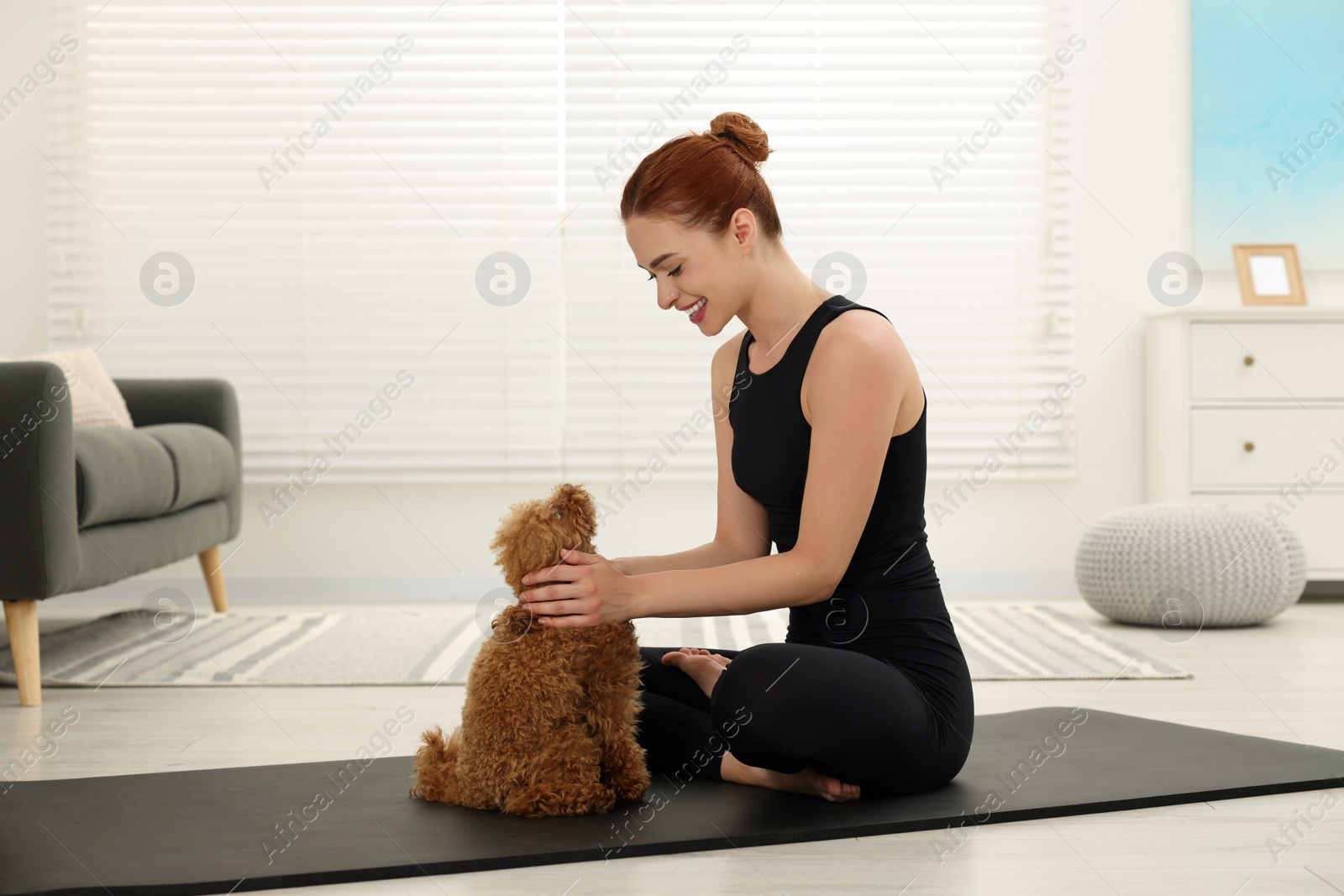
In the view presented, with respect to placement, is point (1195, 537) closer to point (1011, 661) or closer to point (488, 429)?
point (1011, 661)

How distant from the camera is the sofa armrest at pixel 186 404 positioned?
12.8ft

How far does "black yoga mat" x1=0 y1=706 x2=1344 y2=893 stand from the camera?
144 centimetres

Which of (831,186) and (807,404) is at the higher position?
(831,186)

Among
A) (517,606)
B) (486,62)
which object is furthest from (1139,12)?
(517,606)

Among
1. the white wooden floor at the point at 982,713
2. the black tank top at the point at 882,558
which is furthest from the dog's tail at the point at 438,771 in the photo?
the black tank top at the point at 882,558

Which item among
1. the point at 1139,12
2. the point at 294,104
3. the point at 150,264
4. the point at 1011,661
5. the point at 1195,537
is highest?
the point at 1139,12

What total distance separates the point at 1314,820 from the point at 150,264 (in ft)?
13.6

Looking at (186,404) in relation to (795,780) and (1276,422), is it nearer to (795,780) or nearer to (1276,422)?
(795,780)

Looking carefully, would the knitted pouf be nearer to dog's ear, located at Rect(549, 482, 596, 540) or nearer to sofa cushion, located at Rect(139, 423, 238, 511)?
dog's ear, located at Rect(549, 482, 596, 540)

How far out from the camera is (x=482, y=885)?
4.57ft

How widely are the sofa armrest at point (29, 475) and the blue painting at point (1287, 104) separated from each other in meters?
4.00

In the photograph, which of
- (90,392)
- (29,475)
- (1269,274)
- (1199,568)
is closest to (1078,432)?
(1269,274)

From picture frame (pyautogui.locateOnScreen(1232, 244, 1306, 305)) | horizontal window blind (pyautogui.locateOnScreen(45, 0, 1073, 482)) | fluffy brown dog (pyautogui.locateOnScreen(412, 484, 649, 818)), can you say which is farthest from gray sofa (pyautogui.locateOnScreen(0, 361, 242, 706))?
picture frame (pyautogui.locateOnScreen(1232, 244, 1306, 305))

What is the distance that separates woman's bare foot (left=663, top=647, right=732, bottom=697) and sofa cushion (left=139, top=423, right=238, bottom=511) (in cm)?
201
